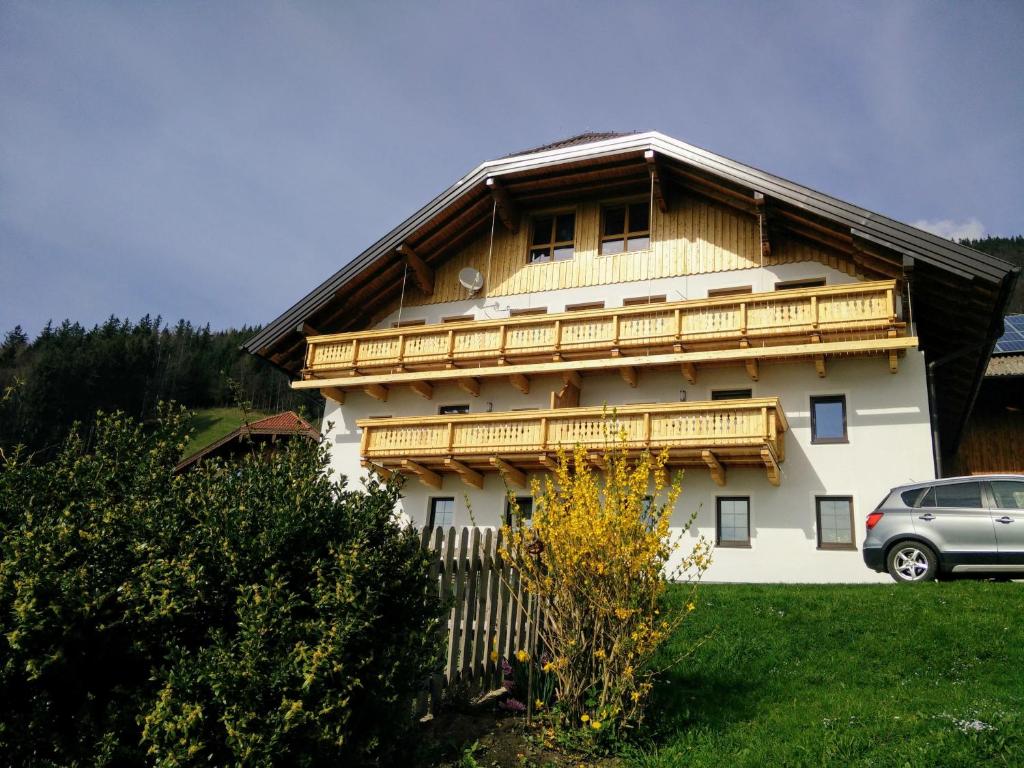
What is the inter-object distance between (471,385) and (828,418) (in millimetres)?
9322

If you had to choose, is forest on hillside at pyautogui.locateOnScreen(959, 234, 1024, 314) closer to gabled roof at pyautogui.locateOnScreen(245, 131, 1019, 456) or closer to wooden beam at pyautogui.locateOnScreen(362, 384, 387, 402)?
gabled roof at pyautogui.locateOnScreen(245, 131, 1019, 456)

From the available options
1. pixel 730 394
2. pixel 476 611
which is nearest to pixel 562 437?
pixel 730 394

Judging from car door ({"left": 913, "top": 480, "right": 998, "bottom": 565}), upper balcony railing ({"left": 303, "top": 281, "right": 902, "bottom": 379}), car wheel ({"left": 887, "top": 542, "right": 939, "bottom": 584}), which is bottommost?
car wheel ({"left": 887, "top": 542, "right": 939, "bottom": 584})

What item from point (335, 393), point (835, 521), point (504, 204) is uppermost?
point (504, 204)

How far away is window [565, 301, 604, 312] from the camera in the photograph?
76.9ft

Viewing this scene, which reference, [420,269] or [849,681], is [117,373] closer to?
[420,269]

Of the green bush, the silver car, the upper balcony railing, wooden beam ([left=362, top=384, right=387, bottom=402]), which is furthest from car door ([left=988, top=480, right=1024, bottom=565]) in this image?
wooden beam ([left=362, top=384, right=387, bottom=402])

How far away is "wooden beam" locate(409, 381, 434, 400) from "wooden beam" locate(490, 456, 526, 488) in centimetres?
354

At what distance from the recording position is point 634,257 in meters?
23.3

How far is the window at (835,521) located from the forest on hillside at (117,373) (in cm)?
3653

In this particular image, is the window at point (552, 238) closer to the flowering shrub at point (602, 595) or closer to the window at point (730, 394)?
the window at point (730, 394)

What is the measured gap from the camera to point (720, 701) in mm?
7781

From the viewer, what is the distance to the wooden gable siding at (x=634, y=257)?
21.9 m

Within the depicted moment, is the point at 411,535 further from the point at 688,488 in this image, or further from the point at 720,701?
the point at 688,488
